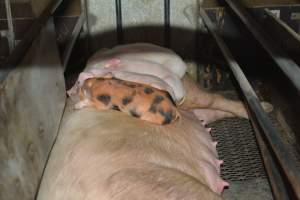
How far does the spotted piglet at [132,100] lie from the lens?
176 cm

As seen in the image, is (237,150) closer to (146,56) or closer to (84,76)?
(146,56)

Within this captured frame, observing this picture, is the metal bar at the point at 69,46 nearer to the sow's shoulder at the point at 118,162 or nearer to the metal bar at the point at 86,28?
the metal bar at the point at 86,28

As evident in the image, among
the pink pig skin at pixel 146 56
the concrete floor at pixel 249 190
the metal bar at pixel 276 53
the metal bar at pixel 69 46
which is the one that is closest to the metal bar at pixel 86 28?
the metal bar at pixel 69 46

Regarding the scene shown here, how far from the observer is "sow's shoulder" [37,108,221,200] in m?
1.38

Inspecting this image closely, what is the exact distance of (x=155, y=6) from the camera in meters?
3.08

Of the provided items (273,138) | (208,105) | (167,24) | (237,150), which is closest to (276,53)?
(273,138)

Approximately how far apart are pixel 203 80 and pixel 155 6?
57cm

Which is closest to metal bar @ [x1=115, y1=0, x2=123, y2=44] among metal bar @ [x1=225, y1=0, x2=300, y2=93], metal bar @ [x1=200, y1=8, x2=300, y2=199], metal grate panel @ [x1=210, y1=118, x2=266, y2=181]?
metal grate panel @ [x1=210, y1=118, x2=266, y2=181]

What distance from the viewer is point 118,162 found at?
1480 mm

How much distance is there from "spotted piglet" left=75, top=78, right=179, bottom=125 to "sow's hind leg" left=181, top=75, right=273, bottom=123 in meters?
0.64

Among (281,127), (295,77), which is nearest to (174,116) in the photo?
(295,77)

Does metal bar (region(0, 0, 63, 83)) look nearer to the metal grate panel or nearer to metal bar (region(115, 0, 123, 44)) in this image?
the metal grate panel

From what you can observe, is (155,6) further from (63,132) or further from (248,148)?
(63,132)

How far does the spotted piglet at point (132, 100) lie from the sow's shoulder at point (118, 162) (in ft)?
0.09
